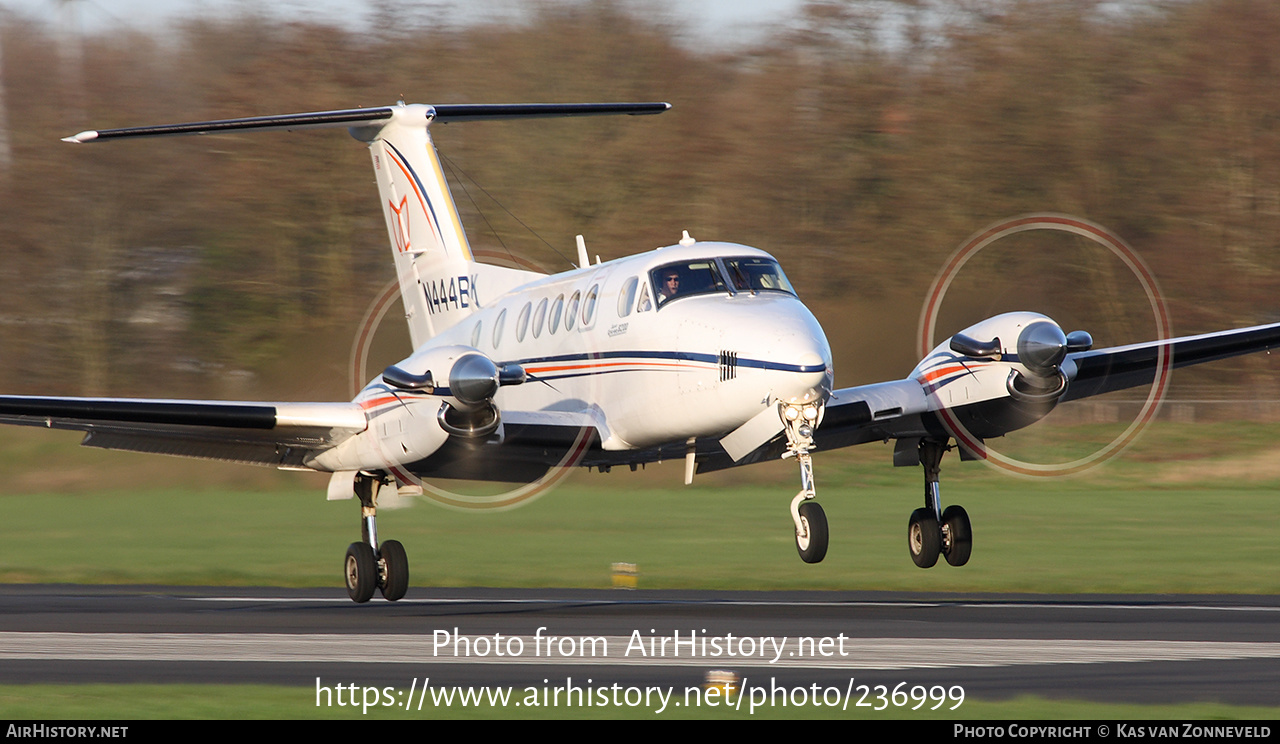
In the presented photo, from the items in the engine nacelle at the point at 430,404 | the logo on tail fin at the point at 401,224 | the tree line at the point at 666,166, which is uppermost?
the tree line at the point at 666,166

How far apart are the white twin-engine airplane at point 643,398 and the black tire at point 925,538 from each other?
27mm

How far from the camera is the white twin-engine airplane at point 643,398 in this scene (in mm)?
14836

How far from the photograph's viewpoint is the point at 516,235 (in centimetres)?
4047

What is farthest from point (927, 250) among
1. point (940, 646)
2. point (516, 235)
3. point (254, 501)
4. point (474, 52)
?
point (940, 646)

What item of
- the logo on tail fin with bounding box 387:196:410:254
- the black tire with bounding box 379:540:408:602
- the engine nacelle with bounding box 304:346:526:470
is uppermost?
the logo on tail fin with bounding box 387:196:410:254

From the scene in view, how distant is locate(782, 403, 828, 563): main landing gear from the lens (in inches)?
561

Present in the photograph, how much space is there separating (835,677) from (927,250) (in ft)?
89.1

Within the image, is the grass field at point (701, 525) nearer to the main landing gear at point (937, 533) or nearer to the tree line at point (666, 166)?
the main landing gear at point (937, 533)

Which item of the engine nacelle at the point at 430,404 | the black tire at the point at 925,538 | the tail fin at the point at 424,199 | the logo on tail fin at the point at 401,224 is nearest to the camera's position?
the engine nacelle at the point at 430,404

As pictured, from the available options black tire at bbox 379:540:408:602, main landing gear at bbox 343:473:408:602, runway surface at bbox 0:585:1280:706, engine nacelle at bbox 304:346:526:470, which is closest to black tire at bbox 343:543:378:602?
main landing gear at bbox 343:473:408:602

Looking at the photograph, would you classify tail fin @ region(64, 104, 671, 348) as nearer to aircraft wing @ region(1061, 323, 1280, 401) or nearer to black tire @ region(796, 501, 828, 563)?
aircraft wing @ region(1061, 323, 1280, 401)

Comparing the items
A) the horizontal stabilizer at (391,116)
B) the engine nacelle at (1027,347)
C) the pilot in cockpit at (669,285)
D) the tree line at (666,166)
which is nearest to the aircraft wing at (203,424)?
the horizontal stabilizer at (391,116)

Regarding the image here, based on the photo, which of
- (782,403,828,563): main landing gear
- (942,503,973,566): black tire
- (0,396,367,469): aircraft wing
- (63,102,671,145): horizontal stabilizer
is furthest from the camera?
(63,102,671,145): horizontal stabilizer

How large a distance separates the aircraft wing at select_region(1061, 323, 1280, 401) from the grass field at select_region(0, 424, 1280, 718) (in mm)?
4552
